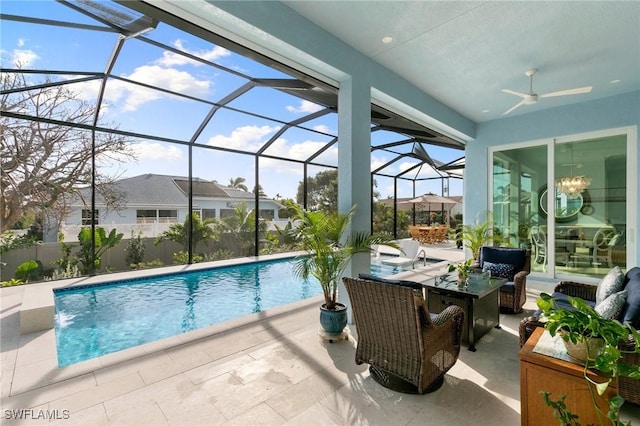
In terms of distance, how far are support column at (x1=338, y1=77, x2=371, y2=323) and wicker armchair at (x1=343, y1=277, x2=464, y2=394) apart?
57.1 inches

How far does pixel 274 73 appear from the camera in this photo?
5.33 meters

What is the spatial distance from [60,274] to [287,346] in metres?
6.22

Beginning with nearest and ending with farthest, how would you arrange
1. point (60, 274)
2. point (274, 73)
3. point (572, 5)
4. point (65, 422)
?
point (65, 422)
point (572, 5)
point (274, 73)
point (60, 274)

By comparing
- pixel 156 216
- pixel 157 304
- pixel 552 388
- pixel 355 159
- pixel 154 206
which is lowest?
pixel 157 304

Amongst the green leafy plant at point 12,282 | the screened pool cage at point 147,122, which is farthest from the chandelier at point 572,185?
the green leafy plant at point 12,282

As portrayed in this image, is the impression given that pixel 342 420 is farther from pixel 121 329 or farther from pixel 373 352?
pixel 121 329

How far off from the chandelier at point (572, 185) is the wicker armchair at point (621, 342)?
359 cm

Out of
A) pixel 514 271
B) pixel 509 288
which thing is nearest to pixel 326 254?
pixel 509 288

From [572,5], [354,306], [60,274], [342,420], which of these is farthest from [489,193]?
[60,274]

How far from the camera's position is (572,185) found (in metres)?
6.61

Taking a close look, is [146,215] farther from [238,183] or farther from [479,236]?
[479,236]

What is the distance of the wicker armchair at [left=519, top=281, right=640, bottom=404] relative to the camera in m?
2.27

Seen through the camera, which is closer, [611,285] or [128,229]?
[611,285]

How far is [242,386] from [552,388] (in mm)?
2336
